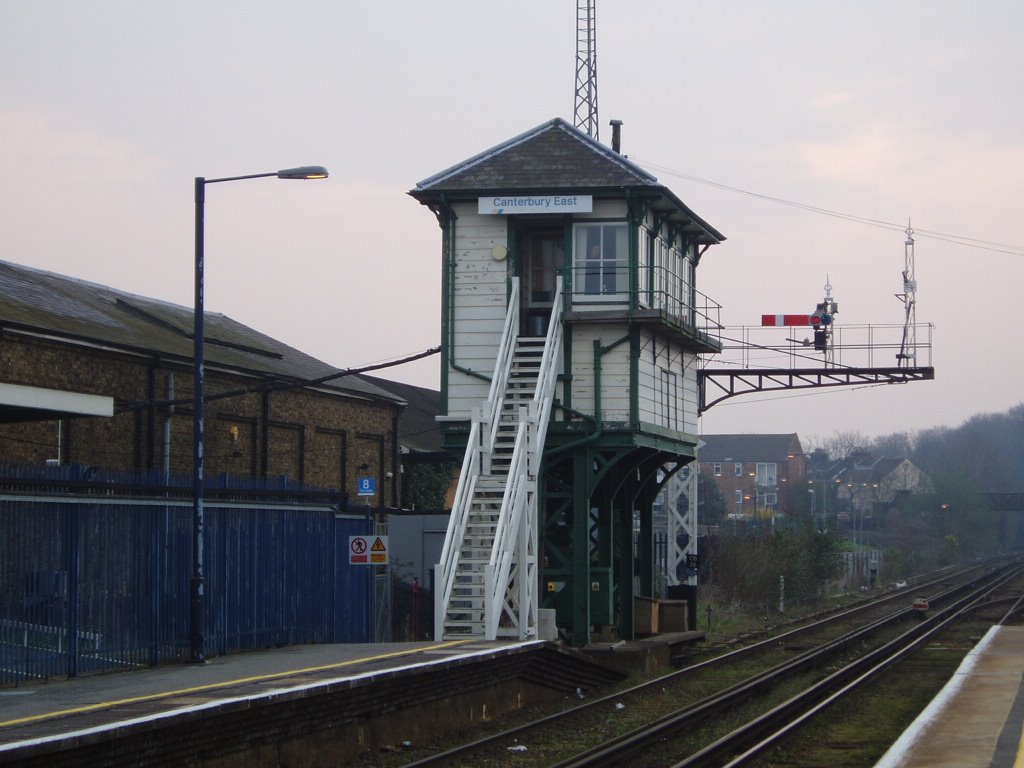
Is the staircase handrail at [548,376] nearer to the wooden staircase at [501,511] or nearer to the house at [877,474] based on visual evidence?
the wooden staircase at [501,511]

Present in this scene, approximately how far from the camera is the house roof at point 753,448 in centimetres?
13575

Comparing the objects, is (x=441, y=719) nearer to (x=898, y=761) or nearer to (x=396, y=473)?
(x=898, y=761)

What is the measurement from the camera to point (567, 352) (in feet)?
77.5

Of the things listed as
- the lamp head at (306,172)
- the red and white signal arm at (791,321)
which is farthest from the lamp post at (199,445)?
the red and white signal arm at (791,321)

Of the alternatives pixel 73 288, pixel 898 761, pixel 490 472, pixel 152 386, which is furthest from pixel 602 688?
pixel 73 288

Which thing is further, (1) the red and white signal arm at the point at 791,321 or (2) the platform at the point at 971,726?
(1) the red and white signal arm at the point at 791,321

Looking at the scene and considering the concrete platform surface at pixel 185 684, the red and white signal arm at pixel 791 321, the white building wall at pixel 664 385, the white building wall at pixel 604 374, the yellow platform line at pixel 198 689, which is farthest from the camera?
the red and white signal arm at pixel 791 321

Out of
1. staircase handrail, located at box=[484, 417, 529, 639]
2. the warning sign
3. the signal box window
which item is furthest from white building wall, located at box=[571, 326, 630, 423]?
the warning sign

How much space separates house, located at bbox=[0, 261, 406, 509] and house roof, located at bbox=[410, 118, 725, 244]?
437cm

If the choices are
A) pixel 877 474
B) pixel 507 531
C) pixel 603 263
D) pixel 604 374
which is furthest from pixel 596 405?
pixel 877 474

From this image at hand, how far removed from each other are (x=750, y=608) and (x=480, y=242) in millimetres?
23990

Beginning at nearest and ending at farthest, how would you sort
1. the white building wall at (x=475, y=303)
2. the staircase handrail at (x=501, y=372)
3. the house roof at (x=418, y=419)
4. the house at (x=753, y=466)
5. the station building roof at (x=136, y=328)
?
1. the staircase handrail at (x=501, y=372)
2. the white building wall at (x=475, y=303)
3. the station building roof at (x=136, y=328)
4. the house roof at (x=418, y=419)
5. the house at (x=753, y=466)

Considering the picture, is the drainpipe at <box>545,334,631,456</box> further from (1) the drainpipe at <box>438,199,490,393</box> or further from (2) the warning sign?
(2) the warning sign

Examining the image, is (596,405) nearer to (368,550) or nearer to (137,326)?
(368,550)
